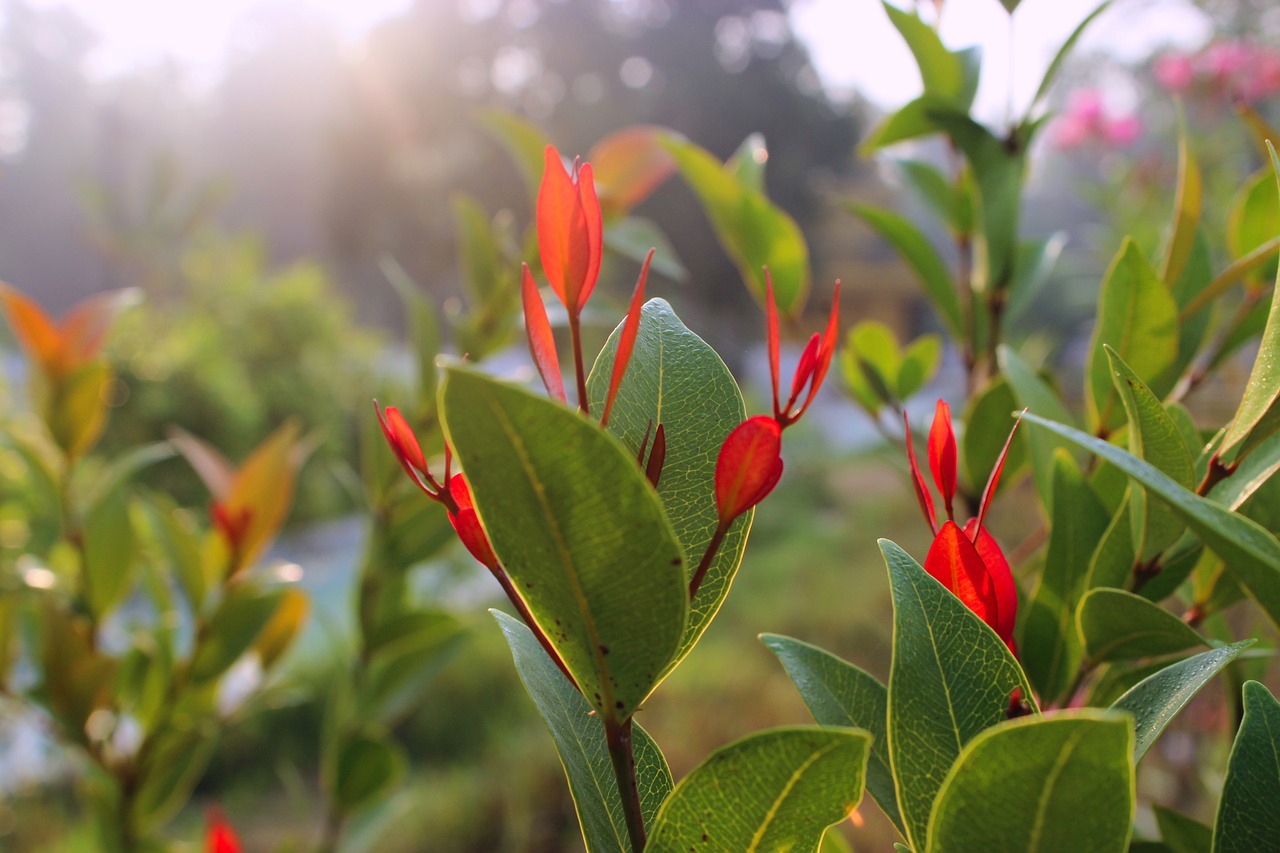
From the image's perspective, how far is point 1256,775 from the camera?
18cm

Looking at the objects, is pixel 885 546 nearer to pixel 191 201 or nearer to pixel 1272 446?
pixel 1272 446

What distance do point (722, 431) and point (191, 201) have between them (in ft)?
36.0

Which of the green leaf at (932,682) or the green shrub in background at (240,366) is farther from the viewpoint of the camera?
the green shrub in background at (240,366)

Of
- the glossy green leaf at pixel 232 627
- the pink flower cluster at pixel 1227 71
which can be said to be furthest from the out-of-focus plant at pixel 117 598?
the pink flower cluster at pixel 1227 71

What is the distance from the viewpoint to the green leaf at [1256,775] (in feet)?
0.57

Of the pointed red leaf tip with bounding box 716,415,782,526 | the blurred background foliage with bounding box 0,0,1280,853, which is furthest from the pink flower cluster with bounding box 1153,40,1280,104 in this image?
the pointed red leaf tip with bounding box 716,415,782,526

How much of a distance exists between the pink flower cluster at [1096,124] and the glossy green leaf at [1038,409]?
9.67ft

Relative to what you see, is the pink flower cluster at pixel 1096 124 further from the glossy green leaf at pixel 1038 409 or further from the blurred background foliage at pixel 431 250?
the glossy green leaf at pixel 1038 409

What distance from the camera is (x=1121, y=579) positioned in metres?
0.25

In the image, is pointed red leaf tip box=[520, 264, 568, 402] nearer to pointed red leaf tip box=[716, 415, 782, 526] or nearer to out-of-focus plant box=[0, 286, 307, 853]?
pointed red leaf tip box=[716, 415, 782, 526]

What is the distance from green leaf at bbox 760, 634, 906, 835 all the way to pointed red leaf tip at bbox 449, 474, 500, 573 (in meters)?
0.08

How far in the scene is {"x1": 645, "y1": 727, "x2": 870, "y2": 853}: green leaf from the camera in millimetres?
145

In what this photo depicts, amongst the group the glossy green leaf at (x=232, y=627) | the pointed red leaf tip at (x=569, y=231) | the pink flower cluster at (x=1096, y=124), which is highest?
the pink flower cluster at (x=1096, y=124)

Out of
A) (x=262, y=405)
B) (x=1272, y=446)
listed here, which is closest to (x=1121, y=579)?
(x=1272, y=446)
